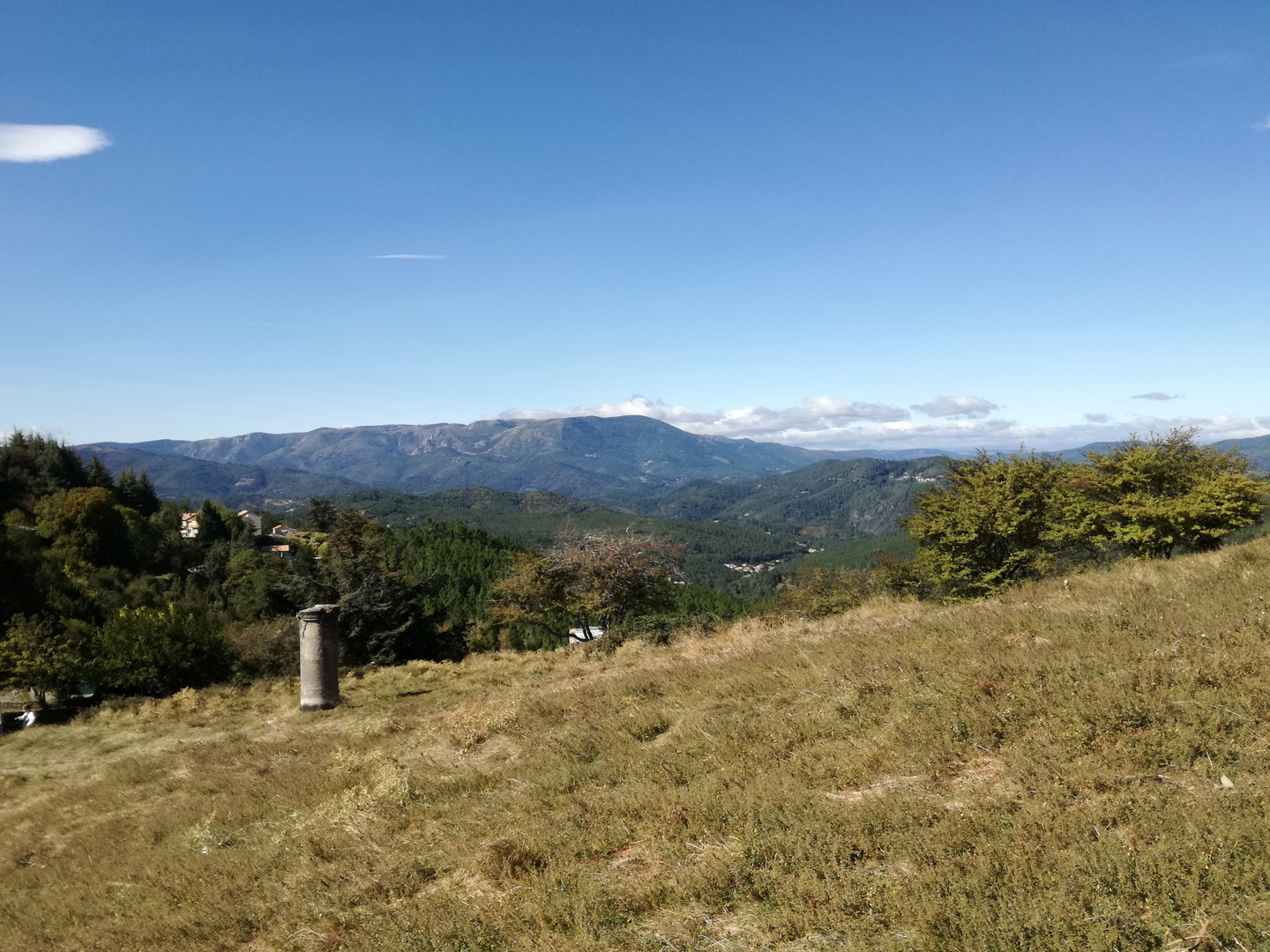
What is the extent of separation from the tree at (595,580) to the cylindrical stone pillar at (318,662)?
893 centimetres

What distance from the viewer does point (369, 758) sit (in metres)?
10.3

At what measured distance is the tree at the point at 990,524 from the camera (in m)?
22.9

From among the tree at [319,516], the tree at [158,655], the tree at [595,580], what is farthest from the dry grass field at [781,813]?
the tree at [319,516]

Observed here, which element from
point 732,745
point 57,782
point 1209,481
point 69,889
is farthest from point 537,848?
point 1209,481

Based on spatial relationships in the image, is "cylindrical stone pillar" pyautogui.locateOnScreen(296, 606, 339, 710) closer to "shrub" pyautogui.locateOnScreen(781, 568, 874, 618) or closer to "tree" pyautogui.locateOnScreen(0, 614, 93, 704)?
"tree" pyautogui.locateOnScreen(0, 614, 93, 704)

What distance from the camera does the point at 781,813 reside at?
5707 mm

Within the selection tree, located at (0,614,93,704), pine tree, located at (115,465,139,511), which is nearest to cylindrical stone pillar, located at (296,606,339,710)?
tree, located at (0,614,93,704)

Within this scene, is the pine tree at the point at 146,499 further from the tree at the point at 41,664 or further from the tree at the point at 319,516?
the tree at the point at 41,664

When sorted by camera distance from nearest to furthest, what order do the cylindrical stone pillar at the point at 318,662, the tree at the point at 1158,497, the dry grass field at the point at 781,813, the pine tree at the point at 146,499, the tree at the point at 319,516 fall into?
the dry grass field at the point at 781,813
the cylindrical stone pillar at the point at 318,662
the tree at the point at 1158,497
the pine tree at the point at 146,499
the tree at the point at 319,516

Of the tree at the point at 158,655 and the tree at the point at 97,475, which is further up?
the tree at the point at 97,475

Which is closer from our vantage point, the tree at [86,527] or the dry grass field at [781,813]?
the dry grass field at [781,813]

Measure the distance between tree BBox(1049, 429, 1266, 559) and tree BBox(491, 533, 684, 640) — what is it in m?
13.0

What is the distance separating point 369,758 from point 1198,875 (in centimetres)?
979

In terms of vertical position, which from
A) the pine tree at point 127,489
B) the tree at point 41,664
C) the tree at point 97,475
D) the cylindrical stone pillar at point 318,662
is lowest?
the tree at point 41,664
